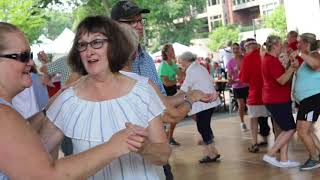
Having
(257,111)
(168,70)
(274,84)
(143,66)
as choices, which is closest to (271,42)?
(274,84)

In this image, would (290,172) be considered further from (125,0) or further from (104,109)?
(104,109)

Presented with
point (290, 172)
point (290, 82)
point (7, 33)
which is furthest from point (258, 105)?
point (7, 33)

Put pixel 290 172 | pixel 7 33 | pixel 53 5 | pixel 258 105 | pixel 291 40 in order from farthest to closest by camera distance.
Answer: pixel 53 5 < pixel 291 40 < pixel 258 105 < pixel 290 172 < pixel 7 33

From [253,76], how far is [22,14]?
19.4 meters

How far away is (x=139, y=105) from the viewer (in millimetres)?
2455

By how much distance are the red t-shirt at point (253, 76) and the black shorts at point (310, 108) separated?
4.82ft

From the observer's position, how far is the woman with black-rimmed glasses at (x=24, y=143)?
1604 millimetres

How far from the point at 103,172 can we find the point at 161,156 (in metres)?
0.30

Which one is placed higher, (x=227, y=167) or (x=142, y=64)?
(x=142, y=64)

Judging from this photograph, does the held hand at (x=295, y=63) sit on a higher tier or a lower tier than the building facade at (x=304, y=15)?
lower

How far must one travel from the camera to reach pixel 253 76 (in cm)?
833

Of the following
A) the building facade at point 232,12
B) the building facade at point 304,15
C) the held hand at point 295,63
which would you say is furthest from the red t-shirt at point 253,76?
the building facade at point 232,12

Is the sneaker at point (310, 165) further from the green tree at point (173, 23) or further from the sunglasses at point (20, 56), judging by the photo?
the green tree at point (173, 23)

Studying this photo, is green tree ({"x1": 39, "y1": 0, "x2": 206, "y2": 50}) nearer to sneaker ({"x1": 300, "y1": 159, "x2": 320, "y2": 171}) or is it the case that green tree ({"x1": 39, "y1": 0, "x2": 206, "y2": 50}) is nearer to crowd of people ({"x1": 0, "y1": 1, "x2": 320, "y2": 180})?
sneaker ({"x1": 300, "y1": 159, "x2": 320, "y2": 171})
